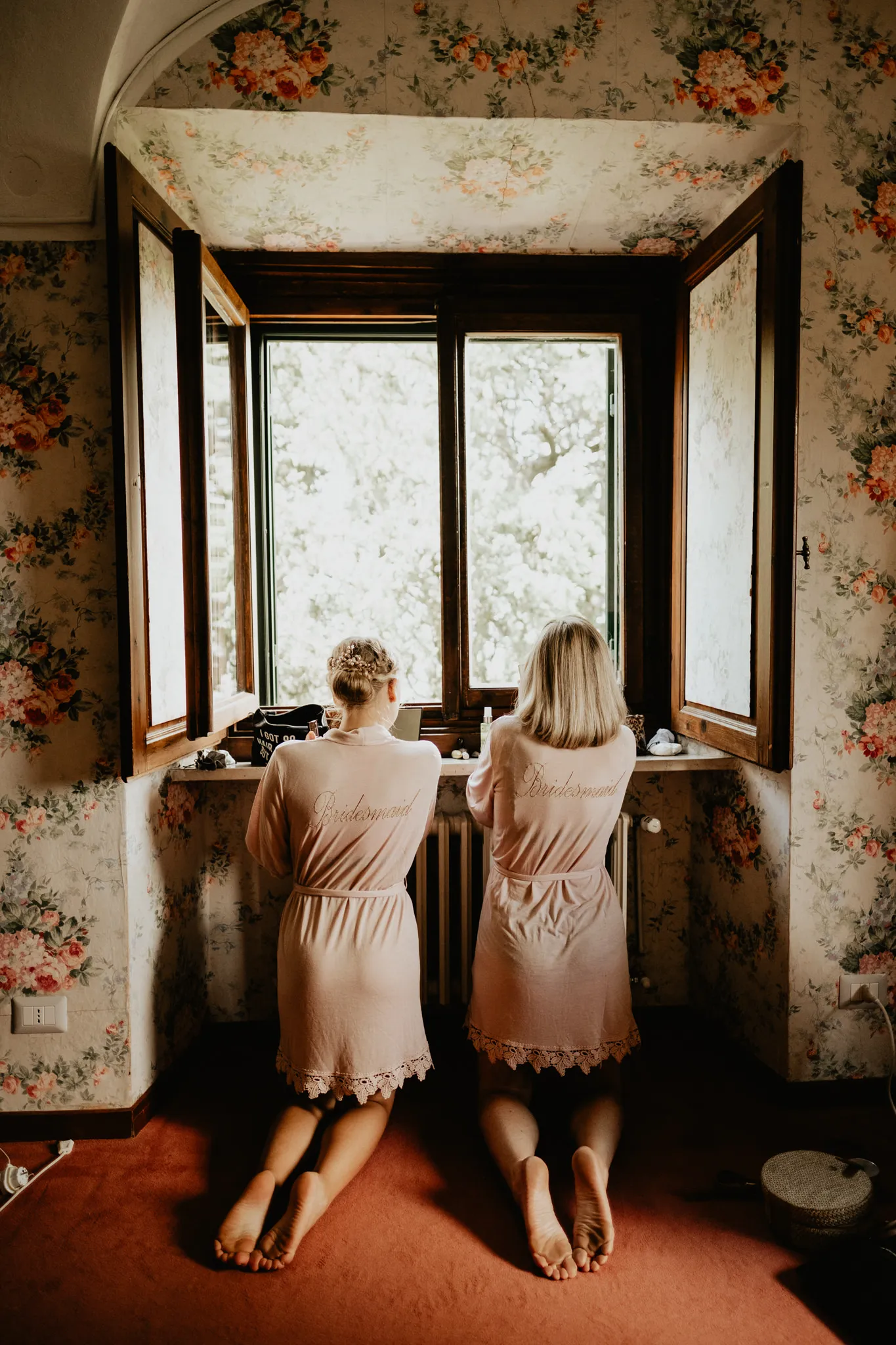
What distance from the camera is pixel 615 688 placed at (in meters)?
1.97

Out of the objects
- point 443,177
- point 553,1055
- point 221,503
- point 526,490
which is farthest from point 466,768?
point 443,177

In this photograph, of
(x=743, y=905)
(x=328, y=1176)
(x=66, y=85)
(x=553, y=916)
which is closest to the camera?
(x=328, y=1176)

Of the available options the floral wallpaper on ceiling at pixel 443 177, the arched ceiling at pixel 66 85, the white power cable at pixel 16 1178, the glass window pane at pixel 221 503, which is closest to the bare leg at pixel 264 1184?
the white power cable at pixel 16 1178

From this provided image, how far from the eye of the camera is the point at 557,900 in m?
1.96

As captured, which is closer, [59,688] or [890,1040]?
[59,688]

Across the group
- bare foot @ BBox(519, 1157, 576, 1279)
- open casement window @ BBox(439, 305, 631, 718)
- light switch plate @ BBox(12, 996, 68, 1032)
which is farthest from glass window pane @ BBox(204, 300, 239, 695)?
bare foot @ BBox(519, 1157, 576, 1279)

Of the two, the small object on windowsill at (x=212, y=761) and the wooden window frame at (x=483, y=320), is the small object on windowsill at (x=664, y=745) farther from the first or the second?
the small object on windowsill at (x=212, y=761)

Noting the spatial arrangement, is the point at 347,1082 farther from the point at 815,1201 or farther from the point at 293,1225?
the point at 815,1201

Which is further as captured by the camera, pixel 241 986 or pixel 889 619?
pixel 241 986

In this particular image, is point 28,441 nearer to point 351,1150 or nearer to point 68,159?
point 68,159

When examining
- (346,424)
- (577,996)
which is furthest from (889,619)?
(346,424)

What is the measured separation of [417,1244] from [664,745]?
146 cm

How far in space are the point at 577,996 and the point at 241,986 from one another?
1243 millimetres

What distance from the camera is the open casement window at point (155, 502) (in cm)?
180
